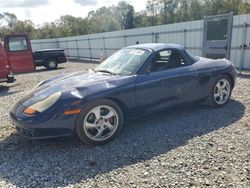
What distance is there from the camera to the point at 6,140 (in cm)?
414

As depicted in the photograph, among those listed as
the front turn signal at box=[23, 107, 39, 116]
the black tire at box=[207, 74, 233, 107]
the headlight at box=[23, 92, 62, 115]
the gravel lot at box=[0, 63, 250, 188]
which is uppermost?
the headlight at box=[23, 92, 62, 115]

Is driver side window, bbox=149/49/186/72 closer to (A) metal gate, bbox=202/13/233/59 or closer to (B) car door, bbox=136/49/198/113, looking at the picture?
(B) car door, bbox=136/49/198/113

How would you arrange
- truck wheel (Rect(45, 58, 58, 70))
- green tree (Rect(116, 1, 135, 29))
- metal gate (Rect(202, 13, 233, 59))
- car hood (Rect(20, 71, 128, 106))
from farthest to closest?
green tree (Rect(116, 1, 135, 29)) → truck wheel (Rect(45, 58, 58, 70)) → metal gate (Rect(202, 13, 233, 59)) → car hood (Rect(20, 71, 128, 106))

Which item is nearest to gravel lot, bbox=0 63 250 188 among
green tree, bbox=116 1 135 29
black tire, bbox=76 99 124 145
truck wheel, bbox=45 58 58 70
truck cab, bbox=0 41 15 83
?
black tire, bbox=76 99 124 145

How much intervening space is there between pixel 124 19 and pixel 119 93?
165ft

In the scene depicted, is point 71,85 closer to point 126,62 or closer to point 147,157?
point 126,62

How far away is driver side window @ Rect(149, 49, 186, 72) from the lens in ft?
14.3

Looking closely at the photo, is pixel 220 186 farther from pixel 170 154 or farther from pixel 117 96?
pixel 117 96

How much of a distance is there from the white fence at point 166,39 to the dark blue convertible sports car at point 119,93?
4.97 metres

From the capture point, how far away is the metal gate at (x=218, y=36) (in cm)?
870

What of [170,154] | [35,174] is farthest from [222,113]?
[35,174]

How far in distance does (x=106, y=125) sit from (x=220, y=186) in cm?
182

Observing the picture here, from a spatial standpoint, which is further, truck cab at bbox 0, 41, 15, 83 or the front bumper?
truck cab at bbox 0, 41, 15, 83

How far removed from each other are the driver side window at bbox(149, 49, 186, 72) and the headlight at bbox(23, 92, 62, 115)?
1660mm
